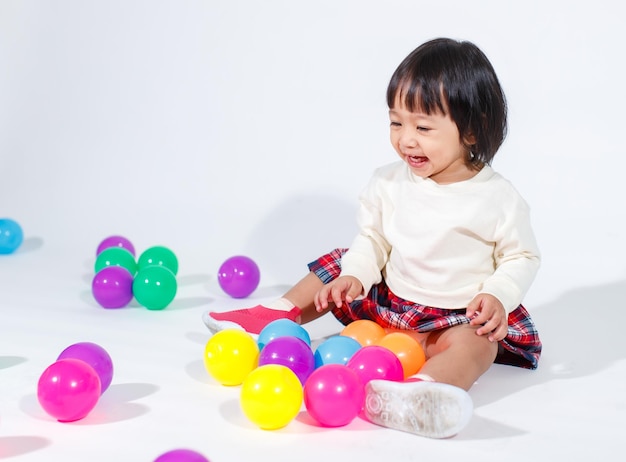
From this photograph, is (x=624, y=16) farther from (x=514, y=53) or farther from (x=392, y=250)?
(x=392, y=250)

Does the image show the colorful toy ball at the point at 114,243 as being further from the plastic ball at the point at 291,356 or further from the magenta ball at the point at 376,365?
the magenta ball at the point at 376,365

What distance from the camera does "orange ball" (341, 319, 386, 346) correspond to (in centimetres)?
281

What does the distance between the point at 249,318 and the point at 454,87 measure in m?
0.96

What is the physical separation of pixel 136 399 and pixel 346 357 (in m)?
0.57

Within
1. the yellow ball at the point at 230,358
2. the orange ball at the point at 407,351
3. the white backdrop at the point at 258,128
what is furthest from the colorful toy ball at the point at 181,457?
the white backdrop at the point at 258,128

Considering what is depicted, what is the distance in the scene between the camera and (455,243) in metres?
2.80

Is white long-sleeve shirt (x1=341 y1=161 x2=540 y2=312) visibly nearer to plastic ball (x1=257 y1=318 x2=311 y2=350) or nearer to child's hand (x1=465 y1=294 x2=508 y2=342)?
child's hand (x1=465 y1=294 x2=508 y2=342)

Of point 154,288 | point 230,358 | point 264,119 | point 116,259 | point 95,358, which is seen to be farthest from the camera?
point 264,119

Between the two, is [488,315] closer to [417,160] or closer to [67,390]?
[417,160]

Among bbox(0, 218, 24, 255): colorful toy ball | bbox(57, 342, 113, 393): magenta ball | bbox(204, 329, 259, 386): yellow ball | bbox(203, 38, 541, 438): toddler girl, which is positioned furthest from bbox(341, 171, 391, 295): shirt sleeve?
bbox(0, 218, 24, 255): colorful toy ball

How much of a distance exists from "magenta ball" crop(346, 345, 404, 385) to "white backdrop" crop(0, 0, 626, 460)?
1098 millimetres

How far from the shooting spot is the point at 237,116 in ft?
14.8

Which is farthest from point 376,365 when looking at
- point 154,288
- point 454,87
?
point 154,288

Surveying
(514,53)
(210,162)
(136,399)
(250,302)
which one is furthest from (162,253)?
(514,53)
